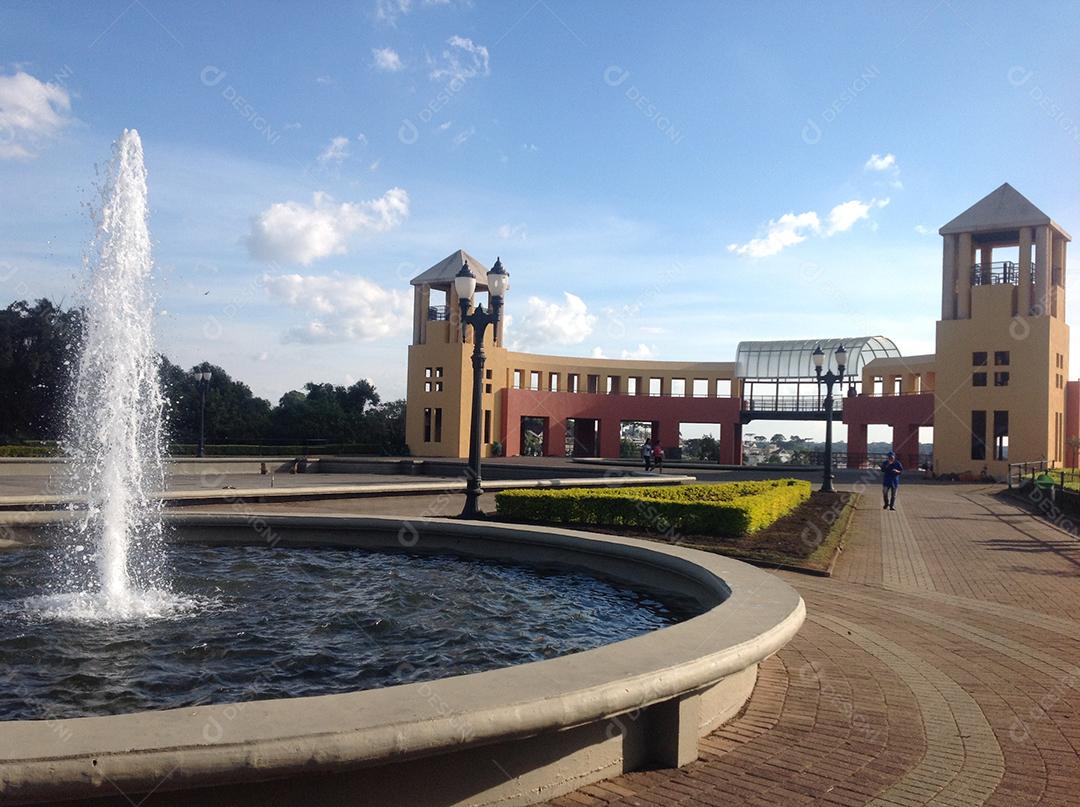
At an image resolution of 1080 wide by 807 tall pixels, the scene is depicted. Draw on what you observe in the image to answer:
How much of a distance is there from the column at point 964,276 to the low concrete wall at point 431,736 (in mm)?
37940

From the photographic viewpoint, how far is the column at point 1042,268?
36562 millimetres

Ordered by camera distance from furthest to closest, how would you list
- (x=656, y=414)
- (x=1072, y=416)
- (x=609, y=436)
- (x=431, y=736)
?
(x=609, y=436) < (x=656, y=414) < (x=1072, y=416) < (x=431, y=736)

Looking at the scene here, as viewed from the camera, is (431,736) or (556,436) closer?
(431,736)

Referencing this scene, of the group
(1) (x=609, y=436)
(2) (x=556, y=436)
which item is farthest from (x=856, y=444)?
(2) (x=556, y=436)

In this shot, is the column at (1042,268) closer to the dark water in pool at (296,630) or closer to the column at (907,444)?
the column at (907,444)

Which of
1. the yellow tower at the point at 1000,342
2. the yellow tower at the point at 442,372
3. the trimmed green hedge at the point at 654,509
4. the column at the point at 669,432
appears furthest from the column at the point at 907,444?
the trimmed green hedge at the point at 654,509

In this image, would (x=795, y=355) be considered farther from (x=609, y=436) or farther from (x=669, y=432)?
(x=609, y=436)

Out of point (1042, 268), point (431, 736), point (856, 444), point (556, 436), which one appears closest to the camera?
point (431, 736)

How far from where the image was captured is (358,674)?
222 inches

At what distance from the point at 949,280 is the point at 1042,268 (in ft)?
12.2

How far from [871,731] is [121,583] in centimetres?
713

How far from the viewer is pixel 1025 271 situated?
121 ft

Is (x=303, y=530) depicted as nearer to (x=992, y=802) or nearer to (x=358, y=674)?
(x=358, y=674)

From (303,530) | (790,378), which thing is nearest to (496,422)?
(790,378)
